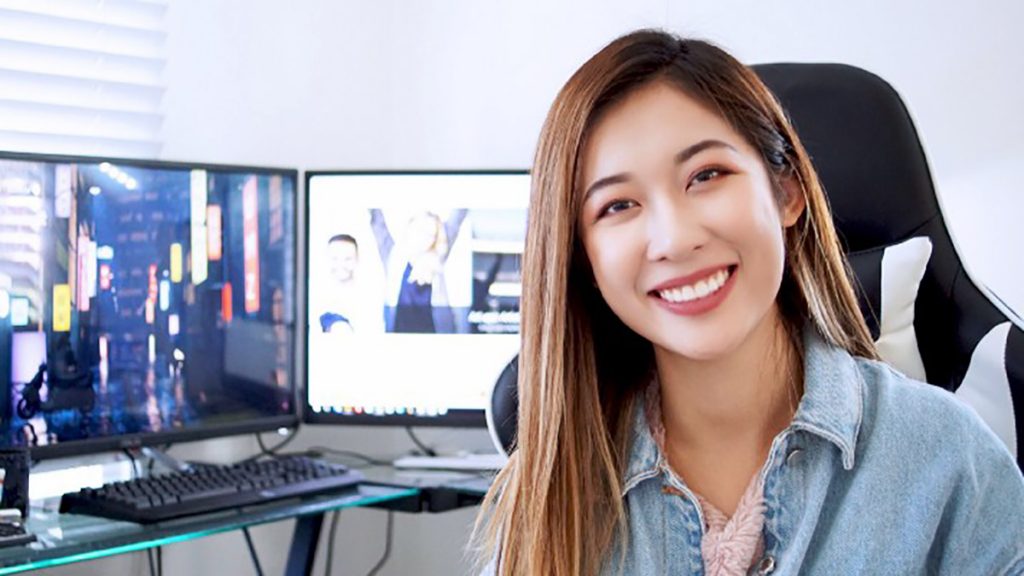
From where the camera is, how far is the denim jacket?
3.61 feet

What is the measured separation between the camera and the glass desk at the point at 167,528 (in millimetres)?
1749

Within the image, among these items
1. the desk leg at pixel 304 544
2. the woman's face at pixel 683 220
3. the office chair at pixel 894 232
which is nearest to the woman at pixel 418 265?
the desk leg at pixel 304 544

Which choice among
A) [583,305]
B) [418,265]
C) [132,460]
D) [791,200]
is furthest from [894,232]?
[132,460]


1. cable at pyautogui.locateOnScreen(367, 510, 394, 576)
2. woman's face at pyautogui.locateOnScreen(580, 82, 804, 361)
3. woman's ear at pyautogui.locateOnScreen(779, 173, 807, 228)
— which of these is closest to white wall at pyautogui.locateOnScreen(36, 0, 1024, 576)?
cable at pyautogui.locateOnScreen(367, 510, 394, 576)

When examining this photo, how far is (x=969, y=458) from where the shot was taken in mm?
1122

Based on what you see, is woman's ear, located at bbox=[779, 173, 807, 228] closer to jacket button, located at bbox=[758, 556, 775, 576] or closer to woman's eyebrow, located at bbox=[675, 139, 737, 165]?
woman's eyebrow, located at bbox=[675, 139, 737, 165]

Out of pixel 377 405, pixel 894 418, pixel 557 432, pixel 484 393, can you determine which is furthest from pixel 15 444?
pixel 894 418

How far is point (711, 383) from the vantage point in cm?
123

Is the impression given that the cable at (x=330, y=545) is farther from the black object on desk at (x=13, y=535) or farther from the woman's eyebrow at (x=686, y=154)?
the woman's eyebrow at (x=686, y=154)

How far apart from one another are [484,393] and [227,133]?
2.34 ft

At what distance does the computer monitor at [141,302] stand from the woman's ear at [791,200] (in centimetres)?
125

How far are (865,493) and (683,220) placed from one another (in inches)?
10.9

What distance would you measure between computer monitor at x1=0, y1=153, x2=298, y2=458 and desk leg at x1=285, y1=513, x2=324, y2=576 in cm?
21

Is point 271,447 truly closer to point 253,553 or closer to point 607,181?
point 253,553
